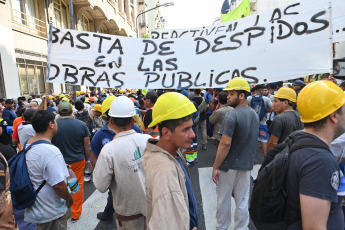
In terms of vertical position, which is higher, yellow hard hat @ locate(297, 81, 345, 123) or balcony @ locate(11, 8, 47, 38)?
balcony @ locate(11, 8, 47, 38)

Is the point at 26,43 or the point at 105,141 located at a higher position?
the point at 26,43

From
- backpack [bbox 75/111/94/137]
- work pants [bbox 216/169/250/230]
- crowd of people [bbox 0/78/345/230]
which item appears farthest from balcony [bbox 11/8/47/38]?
work pants [bbox 216/169/250/230]

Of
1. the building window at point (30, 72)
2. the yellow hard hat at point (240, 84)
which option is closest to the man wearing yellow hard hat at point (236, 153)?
the yellow hard hat at point (240, 84)

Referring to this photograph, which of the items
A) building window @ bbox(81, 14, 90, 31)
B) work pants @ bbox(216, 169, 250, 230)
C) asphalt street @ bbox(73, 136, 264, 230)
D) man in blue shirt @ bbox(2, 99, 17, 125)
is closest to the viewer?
work pants @ bbox(216, 169, 250, 230)

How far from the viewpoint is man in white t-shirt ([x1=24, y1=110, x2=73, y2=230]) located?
2.33 metres

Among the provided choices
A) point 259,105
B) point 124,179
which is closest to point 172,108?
point 124,179

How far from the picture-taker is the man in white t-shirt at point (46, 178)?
2.33m

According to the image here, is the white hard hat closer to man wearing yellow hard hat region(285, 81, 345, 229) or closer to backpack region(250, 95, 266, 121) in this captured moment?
man wearing yellow hard hat region(285, 81, 345, 229)

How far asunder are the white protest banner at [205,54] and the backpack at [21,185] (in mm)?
1724

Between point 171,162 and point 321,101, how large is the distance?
38.9 inches

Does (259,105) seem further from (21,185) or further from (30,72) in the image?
(30,72)

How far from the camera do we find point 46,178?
237 centimetres

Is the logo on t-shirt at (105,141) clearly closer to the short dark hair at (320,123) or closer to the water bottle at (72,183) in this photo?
the water bottle at (72,183)

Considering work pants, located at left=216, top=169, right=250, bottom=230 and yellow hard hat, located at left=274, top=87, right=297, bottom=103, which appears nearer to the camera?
work pants, located at left=216, top=169, right=250, bottom=230
